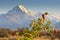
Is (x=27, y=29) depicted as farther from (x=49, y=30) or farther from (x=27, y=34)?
(x=49, y=30)

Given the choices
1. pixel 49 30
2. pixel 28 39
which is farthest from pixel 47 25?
pixel 28 39

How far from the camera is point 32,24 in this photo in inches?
322

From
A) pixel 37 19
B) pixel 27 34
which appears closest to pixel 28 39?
pixel 27 34

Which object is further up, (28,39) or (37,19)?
(37,19)

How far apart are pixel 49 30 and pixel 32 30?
51 centimetres

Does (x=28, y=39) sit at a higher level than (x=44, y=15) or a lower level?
lower

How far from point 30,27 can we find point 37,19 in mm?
371

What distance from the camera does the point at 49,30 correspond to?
8.21m

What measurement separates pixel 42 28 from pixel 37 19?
1.22ft

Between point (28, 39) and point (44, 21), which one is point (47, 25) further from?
point (28, 39)

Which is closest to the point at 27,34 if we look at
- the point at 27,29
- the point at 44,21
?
the point at 27,29

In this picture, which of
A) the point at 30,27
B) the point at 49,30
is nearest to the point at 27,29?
the point at 30,27

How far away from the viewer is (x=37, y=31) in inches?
319

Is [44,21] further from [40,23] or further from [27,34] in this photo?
[27,34]
